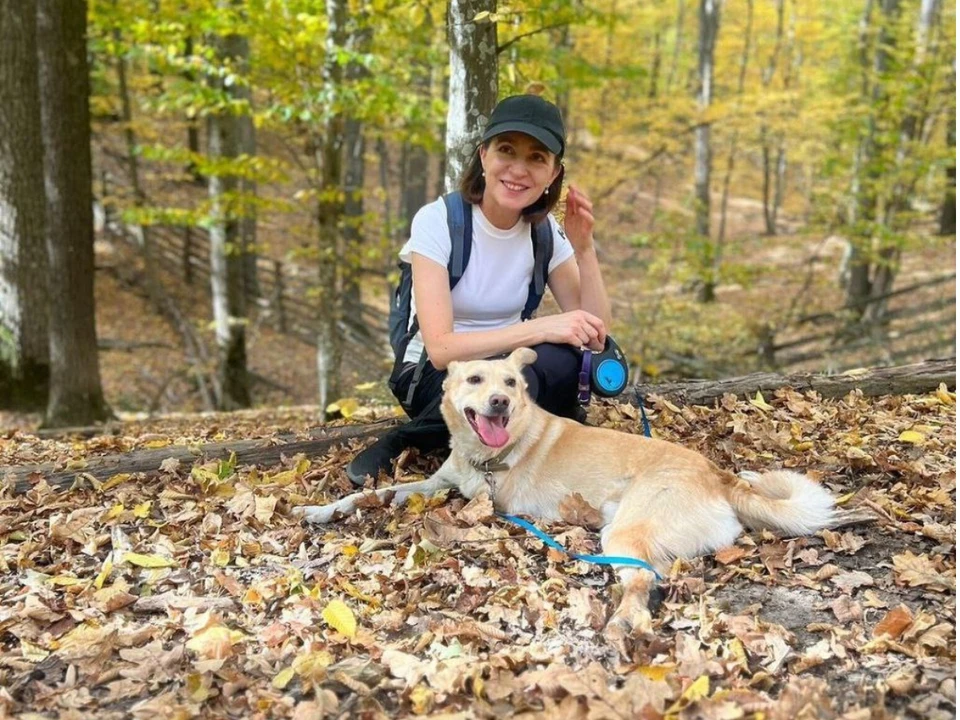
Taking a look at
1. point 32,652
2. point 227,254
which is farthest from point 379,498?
point 227,254

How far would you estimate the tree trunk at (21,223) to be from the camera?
7859mm

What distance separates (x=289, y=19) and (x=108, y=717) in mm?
7376

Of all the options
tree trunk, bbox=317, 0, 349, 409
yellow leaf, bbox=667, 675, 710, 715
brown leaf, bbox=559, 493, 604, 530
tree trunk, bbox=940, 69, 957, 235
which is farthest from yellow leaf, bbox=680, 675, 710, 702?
tree trunk, bbox=940, 69, 957, 235

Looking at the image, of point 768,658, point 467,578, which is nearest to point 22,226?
point 467,578

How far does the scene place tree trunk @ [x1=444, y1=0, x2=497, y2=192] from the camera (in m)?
5.03

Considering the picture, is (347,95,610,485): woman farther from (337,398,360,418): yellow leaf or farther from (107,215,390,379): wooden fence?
(107,215,390,379): wooden fence

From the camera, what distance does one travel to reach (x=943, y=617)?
9.09 ft

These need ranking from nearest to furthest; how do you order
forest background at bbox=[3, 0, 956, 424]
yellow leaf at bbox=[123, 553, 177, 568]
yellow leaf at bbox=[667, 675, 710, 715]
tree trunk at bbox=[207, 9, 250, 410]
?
yellow leaf at bbox=[667, 675, 710, 715]
yellow leaf at bbox=[123, 553, 177, 568]
forest background at bbox=[3, 0, 956, 424]
tree trunk at bbox=[207, 9, 250, 410]

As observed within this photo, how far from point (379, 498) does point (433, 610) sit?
39.8 inches

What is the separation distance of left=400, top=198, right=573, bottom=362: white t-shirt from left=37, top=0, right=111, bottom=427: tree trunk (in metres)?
5.22

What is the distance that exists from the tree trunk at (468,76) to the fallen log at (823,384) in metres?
2.20

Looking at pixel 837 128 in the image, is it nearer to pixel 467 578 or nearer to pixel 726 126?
pixel 726 126

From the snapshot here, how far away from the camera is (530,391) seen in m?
4.16

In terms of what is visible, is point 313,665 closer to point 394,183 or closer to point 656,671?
point 656,671
